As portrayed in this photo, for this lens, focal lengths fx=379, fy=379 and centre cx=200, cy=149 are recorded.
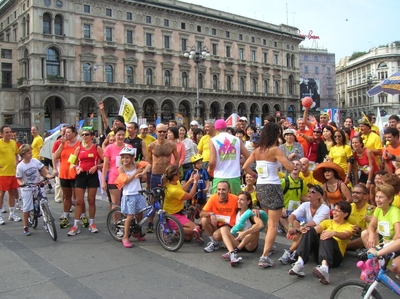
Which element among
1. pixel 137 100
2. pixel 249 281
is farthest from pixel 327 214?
pixel 137 100

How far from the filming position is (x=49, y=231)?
662 centimetres

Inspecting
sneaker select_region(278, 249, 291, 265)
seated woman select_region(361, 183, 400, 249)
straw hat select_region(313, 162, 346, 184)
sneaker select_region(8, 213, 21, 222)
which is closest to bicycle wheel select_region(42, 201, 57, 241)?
sneaker select_region(8, 213, 21, 222)


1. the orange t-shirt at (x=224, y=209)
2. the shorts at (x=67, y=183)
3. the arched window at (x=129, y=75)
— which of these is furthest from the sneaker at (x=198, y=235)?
the arched window at (x=129, y=75)

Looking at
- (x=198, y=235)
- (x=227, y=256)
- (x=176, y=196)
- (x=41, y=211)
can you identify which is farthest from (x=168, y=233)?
(x=41, y=211)

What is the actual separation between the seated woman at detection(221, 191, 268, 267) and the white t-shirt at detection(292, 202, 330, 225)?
0.50 meters

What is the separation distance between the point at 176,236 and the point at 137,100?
42.4 metres

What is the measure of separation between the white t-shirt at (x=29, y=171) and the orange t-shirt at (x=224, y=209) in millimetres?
3591

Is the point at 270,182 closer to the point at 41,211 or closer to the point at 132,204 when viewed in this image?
the point at 132,204

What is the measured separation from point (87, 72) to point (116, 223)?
133ft

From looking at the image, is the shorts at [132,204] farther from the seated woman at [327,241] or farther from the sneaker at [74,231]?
the seated woman at [327,241]

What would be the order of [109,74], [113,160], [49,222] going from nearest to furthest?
1. [49,222]
2. [113,160]
3. [109,74]

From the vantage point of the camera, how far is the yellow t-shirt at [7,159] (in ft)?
26.2

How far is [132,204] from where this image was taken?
6.13 meters

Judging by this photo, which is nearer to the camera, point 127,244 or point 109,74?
point 127,244
